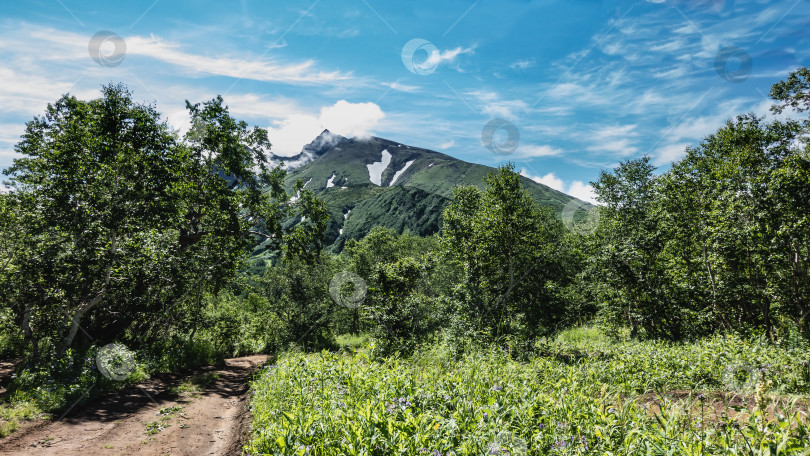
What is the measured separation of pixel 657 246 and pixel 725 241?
440 centimetres

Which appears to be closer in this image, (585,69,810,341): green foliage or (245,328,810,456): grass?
(245,328,810,456): grass

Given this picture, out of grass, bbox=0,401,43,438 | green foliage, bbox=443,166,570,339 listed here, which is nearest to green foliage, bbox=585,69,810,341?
green foliage, bbox=443,166,570,339

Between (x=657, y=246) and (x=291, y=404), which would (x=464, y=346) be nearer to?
(x=291, y=404)

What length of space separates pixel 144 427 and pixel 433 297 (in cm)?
1136

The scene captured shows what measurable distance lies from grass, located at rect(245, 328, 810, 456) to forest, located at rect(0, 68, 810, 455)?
0.15 ft

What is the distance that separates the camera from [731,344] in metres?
10.1

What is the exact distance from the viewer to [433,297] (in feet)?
55.1

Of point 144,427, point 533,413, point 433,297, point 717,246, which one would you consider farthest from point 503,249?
point 144,427

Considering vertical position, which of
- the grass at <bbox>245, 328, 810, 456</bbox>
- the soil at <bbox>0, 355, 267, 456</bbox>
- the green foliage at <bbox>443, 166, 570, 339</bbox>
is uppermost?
the green foliage at <bbox>443, 166, 570, 339</bbox>

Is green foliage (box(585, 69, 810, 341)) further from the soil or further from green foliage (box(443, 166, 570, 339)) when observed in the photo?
the soil

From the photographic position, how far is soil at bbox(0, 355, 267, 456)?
7562 millimetres

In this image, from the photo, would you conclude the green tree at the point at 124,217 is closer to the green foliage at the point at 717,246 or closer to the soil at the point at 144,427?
the soil at the point at 144,427

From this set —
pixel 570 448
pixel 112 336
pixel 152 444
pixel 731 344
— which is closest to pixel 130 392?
pixel 152 444

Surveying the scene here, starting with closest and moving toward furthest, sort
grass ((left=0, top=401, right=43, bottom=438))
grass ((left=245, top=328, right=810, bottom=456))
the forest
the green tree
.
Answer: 1. grass ((left=245, top=328, right=810, bottom=456))
2. the forest
3. grass ((left=0, top=401, right=43, bottom=438))
4. the green tree
